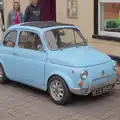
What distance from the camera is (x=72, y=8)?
11094 millimetres

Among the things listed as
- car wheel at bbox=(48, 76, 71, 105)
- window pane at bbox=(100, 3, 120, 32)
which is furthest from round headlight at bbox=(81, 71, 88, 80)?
window pane at bbox=(100, 3, 120, 32)

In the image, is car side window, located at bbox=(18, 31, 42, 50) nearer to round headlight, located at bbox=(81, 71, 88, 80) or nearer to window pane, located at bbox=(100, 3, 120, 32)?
round headlight, located at bbox=(81, 71, 88, 80)

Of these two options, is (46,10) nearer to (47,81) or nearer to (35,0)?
(35,0)

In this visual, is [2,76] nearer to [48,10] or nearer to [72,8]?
A: [72,8]

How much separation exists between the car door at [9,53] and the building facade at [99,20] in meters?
3.00

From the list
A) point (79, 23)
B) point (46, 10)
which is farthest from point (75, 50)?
point (46, 10)

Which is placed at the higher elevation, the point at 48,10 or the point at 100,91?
the point at 48,10

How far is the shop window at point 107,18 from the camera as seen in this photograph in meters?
10.0

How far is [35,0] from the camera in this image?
10.8 m

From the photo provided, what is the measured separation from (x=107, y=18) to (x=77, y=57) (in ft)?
12.3

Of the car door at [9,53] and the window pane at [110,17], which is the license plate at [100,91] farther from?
the window pane at [110,17]

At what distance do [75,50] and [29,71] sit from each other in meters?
1.11

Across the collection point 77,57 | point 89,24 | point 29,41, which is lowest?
point 77,57

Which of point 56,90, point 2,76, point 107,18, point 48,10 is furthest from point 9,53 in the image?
point 48,10
